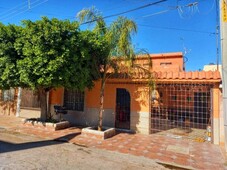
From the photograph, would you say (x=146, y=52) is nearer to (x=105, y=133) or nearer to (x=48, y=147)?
(x=105, y=133)

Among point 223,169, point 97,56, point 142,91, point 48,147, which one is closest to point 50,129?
point 48,147

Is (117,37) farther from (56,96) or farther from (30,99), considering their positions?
(30,99)

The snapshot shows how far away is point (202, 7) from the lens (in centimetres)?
788

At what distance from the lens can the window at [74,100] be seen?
1199 cm

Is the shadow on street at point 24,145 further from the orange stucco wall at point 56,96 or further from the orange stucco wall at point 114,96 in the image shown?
the orange stucco wall at point 56,96

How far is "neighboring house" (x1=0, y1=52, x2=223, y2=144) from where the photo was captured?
857 centimetres

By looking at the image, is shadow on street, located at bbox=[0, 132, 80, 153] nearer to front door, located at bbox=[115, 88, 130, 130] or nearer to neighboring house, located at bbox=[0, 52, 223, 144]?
neighboring house, located at bbox=[0, 52, 223, 144]

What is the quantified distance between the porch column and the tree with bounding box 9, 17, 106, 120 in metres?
5.76

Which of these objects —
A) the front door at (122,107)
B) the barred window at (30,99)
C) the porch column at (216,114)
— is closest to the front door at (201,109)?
the porch column at (216,114)

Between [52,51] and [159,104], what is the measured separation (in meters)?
6.56

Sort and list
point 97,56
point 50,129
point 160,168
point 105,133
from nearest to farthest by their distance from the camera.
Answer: point 160,168, point 105,133, point 97,56, point 50,129

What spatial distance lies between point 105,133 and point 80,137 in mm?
1242

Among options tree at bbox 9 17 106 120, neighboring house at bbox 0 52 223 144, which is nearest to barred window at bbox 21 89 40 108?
neighboring house at bbox 0 52 223 144

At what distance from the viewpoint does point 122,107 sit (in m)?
11.2
